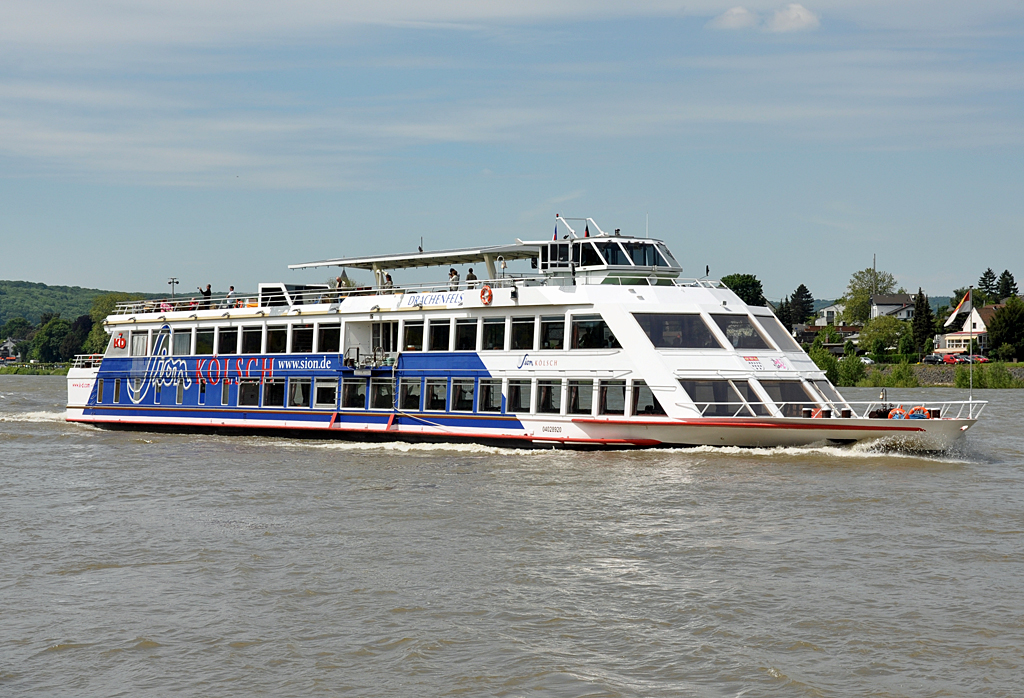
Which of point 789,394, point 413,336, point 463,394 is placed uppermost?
point 413,336

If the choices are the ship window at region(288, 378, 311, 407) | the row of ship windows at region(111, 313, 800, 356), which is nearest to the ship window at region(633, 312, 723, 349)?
the row of ship windows at region(111, 313, 800, 356)

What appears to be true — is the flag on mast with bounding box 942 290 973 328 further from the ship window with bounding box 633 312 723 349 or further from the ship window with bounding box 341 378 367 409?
the ship window with bounding box 341 378 367 409

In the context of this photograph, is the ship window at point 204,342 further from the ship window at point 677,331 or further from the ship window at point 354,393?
the ship window at point 677,331

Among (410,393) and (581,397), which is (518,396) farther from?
(410,393)

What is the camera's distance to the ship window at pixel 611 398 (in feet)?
83.0

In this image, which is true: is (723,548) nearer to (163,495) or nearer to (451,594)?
(451,594)

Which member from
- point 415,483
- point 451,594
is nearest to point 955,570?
point 451,594

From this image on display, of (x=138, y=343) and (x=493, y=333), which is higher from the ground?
(x=493, y=333)

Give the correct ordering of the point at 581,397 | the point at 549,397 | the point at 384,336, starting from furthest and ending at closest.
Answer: the point at 384,336 → the point at 549,397 → the point at 581,397

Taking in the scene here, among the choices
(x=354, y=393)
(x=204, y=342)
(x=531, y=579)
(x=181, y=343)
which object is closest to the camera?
(x=531, y=579)

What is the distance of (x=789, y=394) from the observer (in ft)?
80.9

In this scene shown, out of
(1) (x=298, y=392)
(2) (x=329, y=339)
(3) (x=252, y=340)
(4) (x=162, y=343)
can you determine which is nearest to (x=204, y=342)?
(4) (x=162, y=343)

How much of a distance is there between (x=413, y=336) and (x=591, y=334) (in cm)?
641

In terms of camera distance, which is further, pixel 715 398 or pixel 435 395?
pixel 435 395
